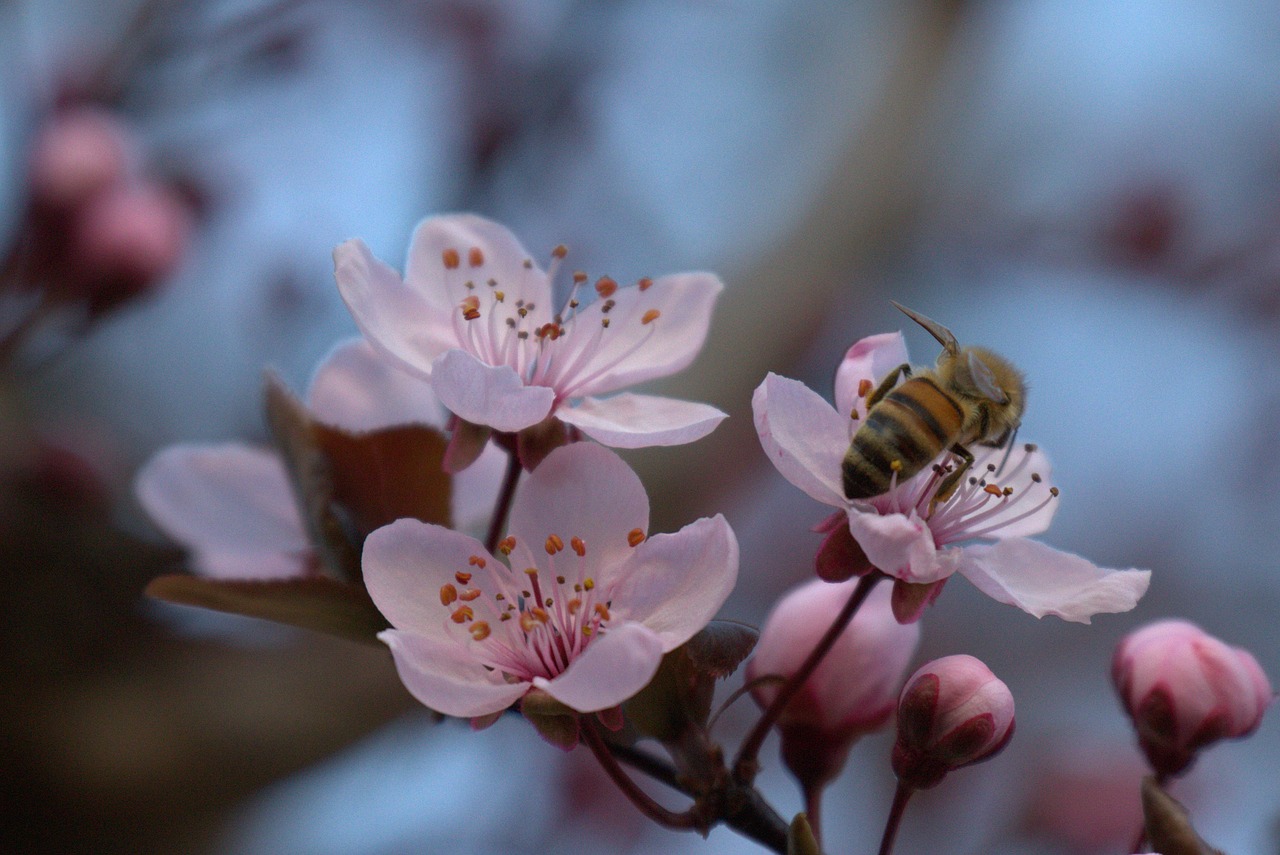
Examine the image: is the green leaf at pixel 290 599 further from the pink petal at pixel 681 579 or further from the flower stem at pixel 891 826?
the flower stem at pixel 891 826

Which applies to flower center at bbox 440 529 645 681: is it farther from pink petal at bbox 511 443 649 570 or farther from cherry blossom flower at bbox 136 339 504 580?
cherry blossom flower at bbox 136 339 504 580

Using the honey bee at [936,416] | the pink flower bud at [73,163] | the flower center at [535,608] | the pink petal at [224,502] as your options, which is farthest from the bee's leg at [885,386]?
the pink flower bud at [73,163]

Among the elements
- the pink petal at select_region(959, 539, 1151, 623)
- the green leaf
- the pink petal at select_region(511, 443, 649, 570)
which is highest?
the pink petal at select_region(959, 539, 1151, 623)

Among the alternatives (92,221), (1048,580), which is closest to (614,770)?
(1048,580)

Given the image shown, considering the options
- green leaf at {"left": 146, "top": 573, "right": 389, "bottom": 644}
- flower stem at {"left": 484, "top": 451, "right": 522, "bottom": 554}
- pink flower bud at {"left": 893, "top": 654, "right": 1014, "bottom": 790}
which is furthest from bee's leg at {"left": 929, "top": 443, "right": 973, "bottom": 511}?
green leaf at {"left": 146, "top": 573, "right": 389, "bottom": 644}

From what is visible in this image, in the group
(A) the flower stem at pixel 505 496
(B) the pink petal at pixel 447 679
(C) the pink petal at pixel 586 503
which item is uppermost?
(C) the pink petal at pixel 586 503

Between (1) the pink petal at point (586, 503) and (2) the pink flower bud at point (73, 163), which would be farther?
(2) the pink flower bud at point (73, 163)
